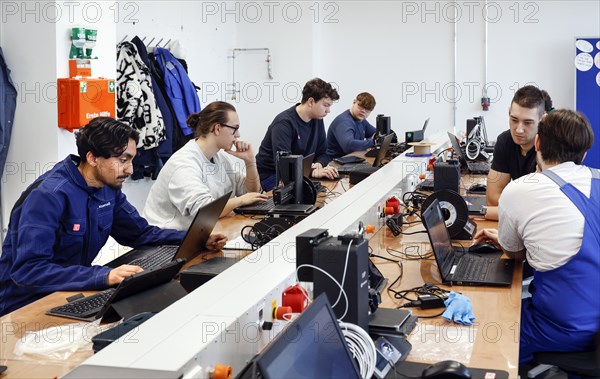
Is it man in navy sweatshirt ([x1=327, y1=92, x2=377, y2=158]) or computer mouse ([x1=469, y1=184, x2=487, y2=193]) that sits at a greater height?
man in navy sweatshirt ([x1=327, y1=92, x2=377, y2=158])

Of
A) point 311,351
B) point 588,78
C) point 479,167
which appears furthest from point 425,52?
point 311,351

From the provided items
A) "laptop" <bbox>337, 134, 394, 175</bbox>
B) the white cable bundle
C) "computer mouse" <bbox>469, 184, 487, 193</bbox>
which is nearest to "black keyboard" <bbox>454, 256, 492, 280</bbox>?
the white cable bundle

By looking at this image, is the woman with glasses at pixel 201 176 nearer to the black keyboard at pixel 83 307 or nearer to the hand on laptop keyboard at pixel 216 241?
the hand on laptop keyboard at pixel 216 241

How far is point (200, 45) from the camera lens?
303 inches

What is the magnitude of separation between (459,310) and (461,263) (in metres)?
0.64

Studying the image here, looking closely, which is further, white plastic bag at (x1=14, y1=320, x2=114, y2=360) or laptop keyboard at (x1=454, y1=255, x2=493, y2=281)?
laptop keyboard at (x1=454, y1=255, x2=493, y2=281)

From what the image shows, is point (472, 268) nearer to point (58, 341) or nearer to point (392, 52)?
point (58, 341)

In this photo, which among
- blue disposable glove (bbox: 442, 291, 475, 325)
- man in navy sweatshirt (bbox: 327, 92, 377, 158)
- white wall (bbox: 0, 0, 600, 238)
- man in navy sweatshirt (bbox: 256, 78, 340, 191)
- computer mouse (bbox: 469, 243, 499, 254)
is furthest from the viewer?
white wall (bbox: 0, 0, 600, 238)

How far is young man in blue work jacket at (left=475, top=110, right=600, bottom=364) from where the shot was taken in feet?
7.95

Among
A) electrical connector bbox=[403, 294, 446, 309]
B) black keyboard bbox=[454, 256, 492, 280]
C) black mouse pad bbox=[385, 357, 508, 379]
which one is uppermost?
black keyboard bbox=[454, 256, 492, 280]

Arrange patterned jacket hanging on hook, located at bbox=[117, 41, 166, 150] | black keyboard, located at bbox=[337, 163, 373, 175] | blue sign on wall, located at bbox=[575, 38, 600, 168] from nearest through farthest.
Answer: black keyboard, located at bbox=[337, 163, 373, 175], patterned jacket hanging on hook, located at bbox=[117, 41, 166, 150], blue sign on wall, located at bbox=[575, 38, 600, 168]

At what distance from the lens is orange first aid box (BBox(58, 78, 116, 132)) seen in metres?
4.73

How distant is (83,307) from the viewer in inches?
88.0

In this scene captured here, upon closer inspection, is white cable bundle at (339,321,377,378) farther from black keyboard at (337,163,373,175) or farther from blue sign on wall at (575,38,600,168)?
blue sign on wall at (575,38,600,168)
